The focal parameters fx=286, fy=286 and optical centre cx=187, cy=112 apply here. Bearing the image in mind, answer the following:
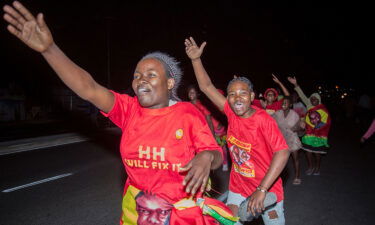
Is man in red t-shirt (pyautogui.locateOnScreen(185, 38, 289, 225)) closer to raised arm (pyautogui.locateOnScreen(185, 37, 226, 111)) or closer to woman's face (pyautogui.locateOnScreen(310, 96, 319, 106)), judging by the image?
raised arm (pyautogui.locateOnScreen(185, 37, 226, 111))

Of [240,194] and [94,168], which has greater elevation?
[240,194]

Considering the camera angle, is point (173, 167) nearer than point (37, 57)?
Yes

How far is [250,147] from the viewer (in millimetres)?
2904

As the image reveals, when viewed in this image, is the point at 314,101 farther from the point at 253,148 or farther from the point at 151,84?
the point at 151,84

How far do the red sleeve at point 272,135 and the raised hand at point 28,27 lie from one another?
6.51 ft

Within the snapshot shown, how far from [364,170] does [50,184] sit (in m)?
8.20

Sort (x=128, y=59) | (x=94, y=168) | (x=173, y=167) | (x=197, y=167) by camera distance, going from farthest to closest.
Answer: (x=128, y=59)
(x=94, y=168)
(x=173, y=167)
(x=197, y=167)

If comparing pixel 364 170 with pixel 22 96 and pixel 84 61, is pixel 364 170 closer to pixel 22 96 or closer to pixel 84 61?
pixel 22 96

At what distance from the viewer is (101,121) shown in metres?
18.4

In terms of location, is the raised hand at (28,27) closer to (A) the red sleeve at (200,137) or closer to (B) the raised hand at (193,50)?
(A) the red sleeve at (200,137)

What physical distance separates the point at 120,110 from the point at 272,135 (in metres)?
1.42

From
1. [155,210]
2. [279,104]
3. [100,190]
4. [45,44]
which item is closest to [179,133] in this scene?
[155,210]

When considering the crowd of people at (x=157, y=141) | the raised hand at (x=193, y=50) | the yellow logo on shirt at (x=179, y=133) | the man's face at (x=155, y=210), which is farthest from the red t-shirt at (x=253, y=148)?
the man's face at (x=155, y=210)

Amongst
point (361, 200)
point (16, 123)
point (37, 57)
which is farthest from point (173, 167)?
point (37, 57)
